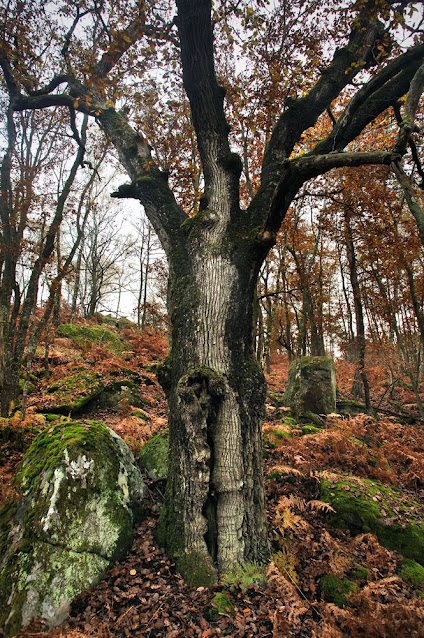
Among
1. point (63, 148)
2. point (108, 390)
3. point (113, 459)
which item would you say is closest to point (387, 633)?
point (113, 459)

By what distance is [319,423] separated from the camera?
8.53 m

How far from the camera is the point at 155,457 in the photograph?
4910 millimetres

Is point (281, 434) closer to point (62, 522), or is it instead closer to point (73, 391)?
point (62, 522)

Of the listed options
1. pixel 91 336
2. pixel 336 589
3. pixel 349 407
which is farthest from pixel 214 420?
pixel 91 336

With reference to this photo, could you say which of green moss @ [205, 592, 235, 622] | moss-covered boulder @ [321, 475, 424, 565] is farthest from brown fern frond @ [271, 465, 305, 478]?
green moss @ [205, 592, 235, 622]

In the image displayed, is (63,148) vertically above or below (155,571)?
above

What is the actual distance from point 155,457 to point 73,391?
11.9ft

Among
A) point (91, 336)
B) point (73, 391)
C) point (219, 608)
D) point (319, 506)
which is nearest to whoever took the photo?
point (219, 608)

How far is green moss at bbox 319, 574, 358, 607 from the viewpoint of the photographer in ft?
10.0

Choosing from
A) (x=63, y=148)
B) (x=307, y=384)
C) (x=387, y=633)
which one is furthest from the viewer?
(x=63, y=148)

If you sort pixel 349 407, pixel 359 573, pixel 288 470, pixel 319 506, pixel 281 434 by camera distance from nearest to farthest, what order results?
pixel 359 573 → pixel 319 506 → pixel 288 470 → pixel 281 434 → pixel 349 407

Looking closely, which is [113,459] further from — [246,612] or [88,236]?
[88,236]

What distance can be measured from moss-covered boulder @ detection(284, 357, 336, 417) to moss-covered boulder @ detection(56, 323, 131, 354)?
6794 mm

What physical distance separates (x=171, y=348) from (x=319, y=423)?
6309 mm
